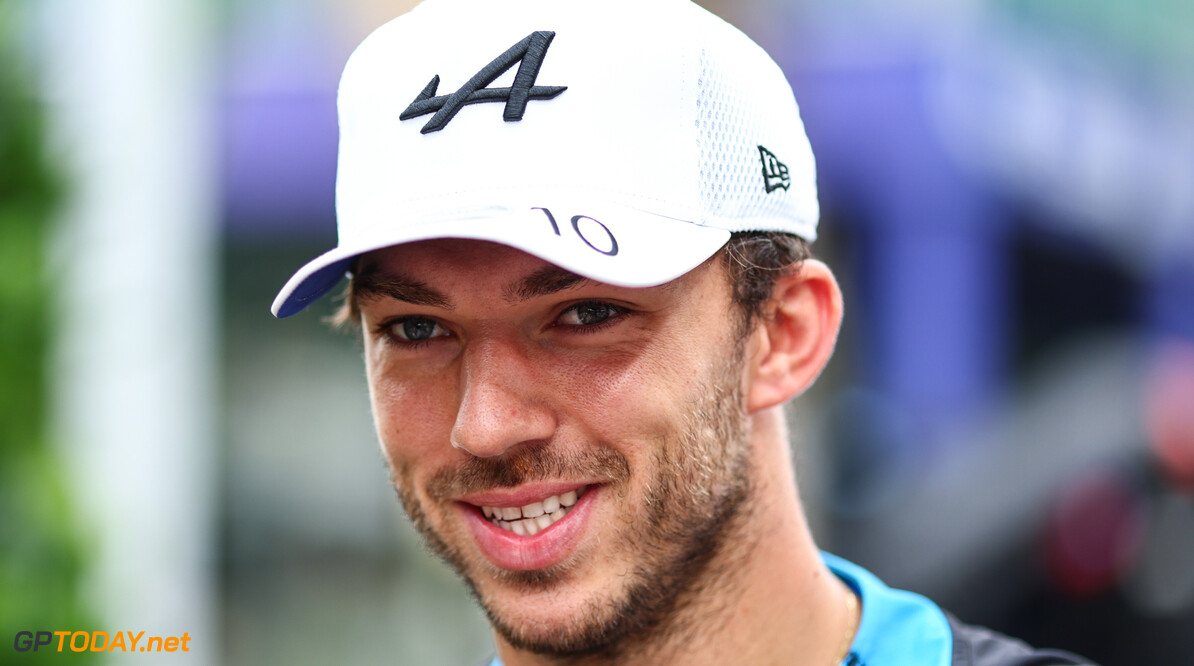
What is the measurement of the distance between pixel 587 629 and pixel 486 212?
72 centimetres

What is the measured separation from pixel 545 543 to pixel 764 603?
44cm

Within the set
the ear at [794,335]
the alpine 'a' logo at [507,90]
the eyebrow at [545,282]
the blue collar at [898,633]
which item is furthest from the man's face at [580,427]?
the blue collar at [898,633]

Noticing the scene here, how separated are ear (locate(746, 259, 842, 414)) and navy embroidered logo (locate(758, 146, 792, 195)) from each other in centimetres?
17

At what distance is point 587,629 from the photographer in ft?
6.73

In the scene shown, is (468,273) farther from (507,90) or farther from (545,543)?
(545,543)

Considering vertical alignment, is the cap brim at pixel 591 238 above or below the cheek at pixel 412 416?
above

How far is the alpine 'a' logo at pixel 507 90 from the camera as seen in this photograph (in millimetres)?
1994

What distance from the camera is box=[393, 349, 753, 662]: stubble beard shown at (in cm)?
205

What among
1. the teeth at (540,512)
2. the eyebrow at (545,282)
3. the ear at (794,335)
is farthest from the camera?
the ear at (794,335)

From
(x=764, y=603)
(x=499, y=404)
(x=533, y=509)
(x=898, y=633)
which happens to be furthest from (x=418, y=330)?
(x=898, y=633)

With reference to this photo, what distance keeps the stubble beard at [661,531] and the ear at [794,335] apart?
9 centimetres

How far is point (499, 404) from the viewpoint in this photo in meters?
2.00

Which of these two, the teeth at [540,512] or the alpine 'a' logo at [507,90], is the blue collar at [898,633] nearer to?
the teeth at [540,512]

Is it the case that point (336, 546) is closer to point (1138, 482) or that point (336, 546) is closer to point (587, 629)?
point (1138, 482)
